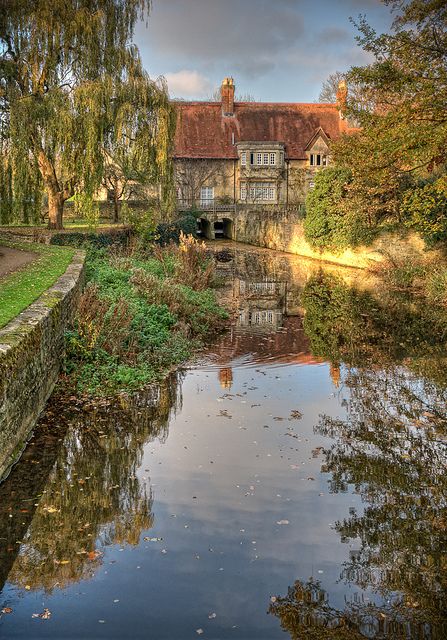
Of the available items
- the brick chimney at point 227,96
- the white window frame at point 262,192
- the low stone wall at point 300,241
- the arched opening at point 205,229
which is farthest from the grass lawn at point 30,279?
the brick chimney at point 227,96

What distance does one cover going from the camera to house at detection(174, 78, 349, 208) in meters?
50.0

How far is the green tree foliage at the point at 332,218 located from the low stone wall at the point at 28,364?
2018cm

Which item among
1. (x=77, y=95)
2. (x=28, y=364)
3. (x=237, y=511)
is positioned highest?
(x=77, y=95)

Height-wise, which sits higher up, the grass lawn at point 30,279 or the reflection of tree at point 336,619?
the grass lawn at point 30,279

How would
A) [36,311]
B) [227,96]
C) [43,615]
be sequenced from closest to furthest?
[43,615], [36,311], [227,96]

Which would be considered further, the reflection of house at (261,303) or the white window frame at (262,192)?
the white window frame at (262,192)

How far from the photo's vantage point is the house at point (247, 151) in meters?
50.0

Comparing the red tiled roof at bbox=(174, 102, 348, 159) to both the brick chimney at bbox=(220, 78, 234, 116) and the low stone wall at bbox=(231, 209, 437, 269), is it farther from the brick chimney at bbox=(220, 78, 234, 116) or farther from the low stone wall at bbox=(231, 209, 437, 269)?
the low stone wall at bbox=(231, 209, 437, 269)

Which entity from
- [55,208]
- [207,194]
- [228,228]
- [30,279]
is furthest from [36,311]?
[207,194]

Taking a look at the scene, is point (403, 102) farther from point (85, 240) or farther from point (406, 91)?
point (85, 240)

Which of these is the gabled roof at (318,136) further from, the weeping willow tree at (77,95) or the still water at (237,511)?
the still water at (237,511)

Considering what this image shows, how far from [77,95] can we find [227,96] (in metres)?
29.9

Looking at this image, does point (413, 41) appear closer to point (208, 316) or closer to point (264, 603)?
point (208, 316)

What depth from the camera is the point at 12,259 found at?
57.9ft
